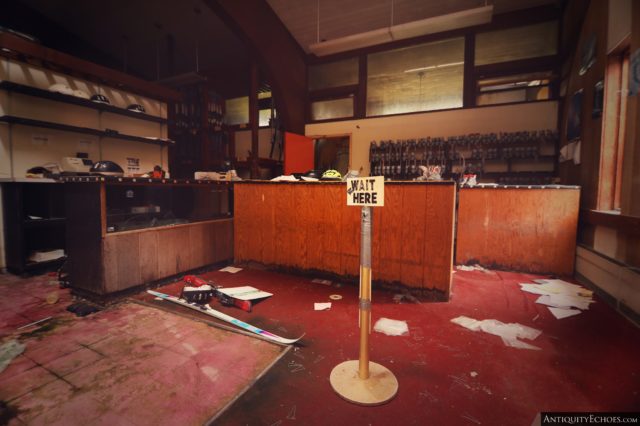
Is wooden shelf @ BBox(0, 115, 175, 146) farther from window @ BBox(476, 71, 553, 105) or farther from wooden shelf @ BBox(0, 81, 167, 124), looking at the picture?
window @ BBox(476, 71, 553, 105)

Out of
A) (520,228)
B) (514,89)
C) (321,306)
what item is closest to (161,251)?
(321,306)

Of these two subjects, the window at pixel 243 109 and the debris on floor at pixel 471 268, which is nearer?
the debris on floor at pixel 471 268

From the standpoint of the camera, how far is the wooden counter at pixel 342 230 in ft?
8.79

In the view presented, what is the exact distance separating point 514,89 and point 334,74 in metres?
3.81

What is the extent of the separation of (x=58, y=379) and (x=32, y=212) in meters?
3.21

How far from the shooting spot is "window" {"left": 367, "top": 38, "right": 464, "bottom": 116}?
19.2 feet

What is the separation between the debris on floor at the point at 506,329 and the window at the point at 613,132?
6.71 feet

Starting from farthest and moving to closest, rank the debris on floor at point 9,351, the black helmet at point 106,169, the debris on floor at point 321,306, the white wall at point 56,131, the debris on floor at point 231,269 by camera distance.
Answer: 1. the white wall at point 56,131
2. the debris on floor at point 231,269
3. the black helmet at point 106,169
4. the debris on floor at point 321,306
5. the debris on floor at point 9,351

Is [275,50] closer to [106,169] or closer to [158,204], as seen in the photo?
[158,204]

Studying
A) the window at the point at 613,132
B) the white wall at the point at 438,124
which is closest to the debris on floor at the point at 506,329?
the window at the point at 613,132

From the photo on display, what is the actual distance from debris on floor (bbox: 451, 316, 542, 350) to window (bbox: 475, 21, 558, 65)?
529 cm

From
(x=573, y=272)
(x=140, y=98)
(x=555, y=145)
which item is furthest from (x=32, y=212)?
(x=555, y=145)

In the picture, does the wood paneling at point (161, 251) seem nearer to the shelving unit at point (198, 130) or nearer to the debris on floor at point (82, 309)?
the debris on floor at point (82, 309)

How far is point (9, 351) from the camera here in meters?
1.85
